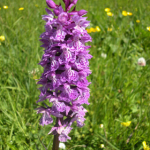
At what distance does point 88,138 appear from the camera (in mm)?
2533

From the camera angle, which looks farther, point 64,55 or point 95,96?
point 95,96

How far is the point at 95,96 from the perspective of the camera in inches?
118

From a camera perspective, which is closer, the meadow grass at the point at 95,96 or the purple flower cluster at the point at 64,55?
the purple flower cluster at the point at 64,55

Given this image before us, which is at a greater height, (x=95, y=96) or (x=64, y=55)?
(x=64, y=55)

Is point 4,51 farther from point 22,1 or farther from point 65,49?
point 22,1

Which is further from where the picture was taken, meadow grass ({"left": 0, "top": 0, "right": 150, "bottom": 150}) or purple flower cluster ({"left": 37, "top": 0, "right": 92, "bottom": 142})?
meadow grass ({"left": 0, "top": 0, "right": 150, "bottom": 150})

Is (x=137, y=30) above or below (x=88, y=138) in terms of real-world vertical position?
above

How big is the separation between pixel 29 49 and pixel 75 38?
2.25 m

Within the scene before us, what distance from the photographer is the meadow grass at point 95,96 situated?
2.28m

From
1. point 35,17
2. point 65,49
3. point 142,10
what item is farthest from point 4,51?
point 142,10

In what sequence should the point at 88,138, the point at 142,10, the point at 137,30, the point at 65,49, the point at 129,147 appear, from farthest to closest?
the point at 142,10 < the point at 137,30 < the point at 88,138 < the point at 129,147 < the point at 65,49

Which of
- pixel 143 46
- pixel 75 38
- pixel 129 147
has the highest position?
pixel 143 46

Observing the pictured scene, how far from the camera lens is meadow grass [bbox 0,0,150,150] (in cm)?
228

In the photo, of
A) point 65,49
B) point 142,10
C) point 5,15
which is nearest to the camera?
point 65,49
